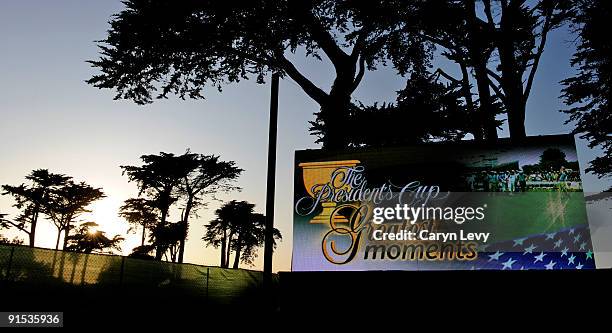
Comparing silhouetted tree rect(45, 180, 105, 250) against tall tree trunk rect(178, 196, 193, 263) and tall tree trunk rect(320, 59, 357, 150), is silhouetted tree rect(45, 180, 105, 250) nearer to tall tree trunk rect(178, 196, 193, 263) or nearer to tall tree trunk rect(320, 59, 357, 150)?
tall tree trunk rect(178, 196, 193, 263)

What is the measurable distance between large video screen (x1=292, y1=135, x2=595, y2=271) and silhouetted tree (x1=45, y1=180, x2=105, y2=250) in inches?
1939

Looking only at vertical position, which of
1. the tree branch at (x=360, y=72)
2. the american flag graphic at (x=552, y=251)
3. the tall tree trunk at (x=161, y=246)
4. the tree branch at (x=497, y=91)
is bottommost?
the american flag graphic at (x=552, y=251)

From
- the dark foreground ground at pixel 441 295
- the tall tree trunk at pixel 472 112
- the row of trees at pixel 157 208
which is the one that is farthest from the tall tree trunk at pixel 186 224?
the dark foreground ground at pixel 441 295

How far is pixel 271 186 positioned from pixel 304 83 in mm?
11542

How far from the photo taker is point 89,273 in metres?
14.6

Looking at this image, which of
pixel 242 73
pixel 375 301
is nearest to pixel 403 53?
pixel 242 73

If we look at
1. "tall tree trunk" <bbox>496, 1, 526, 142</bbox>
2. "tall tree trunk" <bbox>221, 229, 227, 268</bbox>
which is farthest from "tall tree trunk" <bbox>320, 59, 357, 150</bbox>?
"tall tree trunk" <bbox>221, 229, 227, 268</bbox>

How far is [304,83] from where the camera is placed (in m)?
20.6

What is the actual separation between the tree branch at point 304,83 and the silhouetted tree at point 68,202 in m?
42.6

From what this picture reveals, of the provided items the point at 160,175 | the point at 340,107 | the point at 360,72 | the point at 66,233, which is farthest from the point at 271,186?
the point at 66,233

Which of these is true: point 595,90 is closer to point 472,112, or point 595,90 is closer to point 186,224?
point 472,112

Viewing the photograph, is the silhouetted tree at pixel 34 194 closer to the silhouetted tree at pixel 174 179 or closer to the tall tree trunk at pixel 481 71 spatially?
the silhouetted tree at pixel 174 179

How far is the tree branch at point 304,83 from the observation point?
66.5 feet

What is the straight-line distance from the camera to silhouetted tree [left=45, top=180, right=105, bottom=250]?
5247 cm
